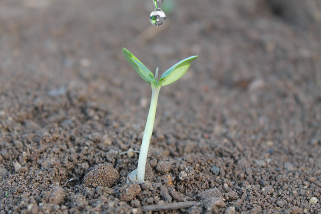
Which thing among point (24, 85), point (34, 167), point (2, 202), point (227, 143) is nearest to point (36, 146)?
point (34, 167)

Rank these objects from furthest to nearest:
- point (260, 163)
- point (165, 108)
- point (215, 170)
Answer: point (165, 108), point (260, 163), point (215, 170)

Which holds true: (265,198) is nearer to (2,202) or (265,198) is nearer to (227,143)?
(227,143)

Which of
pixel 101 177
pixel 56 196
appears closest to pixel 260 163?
pixel 101 177

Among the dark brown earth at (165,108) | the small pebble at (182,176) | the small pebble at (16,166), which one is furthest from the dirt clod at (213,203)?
the small pebble at (16,166)

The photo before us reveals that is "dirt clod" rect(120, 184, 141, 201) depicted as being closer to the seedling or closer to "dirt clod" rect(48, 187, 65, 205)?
the seedling

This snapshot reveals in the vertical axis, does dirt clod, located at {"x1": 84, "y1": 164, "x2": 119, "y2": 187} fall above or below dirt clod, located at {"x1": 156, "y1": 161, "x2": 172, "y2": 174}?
below

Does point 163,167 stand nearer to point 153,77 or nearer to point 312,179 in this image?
point 153,77

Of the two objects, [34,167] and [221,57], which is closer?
[34,167]

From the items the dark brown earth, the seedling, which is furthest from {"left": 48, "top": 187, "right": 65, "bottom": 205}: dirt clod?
the seedling
